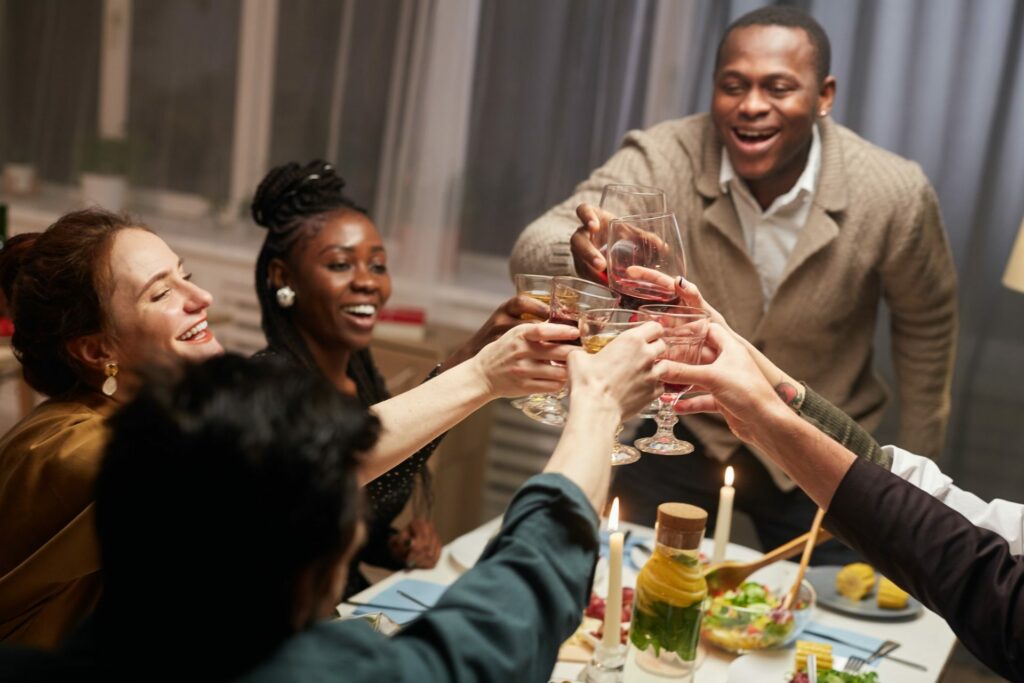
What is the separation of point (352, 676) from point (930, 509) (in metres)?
0.88

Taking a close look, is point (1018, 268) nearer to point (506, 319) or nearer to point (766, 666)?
point (766, 666)

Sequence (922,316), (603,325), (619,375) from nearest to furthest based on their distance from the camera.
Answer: (619,375) < (603,325) < (922,316)

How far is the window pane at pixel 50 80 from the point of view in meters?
4.97

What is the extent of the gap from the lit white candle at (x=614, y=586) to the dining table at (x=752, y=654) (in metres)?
0.06

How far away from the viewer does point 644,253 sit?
162cm

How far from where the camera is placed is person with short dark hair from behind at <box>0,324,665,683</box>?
0.95m

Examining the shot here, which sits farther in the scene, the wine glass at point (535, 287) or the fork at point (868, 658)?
the fork at point (868, 658)

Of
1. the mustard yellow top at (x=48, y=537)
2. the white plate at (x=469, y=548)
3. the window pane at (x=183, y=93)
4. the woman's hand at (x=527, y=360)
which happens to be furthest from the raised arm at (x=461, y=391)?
the window pane at (x=183, y=93)

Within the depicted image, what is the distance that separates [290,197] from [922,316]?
5.66 feet

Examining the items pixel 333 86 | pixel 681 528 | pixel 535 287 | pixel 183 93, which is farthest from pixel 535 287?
pixel 183 93

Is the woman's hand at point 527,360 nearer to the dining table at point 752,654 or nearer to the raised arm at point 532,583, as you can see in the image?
the raised arm at point 532,583

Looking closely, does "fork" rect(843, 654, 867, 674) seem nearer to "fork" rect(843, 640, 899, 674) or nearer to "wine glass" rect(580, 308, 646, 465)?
"fork" rect(843, 640, 899, 674)

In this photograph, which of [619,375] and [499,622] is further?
[619,375]

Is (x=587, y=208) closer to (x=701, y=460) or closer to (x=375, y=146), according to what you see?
(x=701, y=460)
